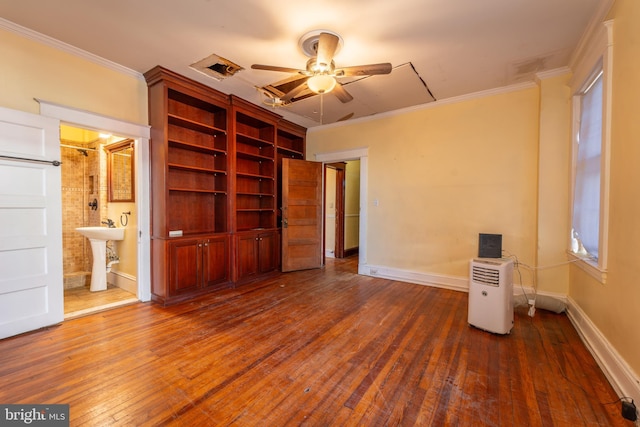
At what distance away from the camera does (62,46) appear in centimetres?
260

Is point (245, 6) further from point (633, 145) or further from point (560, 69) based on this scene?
point (560, 69)

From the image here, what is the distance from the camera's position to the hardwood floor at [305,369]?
5.00 feet

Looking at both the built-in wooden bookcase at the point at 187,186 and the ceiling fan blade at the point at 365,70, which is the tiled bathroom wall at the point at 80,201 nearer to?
Answer: the built-in wooden bookcase at the point at 187,186

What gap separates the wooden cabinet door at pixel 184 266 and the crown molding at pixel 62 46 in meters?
2.07

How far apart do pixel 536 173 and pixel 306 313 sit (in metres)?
3.27

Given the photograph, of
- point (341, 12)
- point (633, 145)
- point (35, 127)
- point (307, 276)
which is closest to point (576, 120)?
point (633, 145)

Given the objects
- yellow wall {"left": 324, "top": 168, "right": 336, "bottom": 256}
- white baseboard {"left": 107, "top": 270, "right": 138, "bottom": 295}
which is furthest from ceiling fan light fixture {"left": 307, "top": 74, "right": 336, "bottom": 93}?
yellow wall {"left": 324, "top": 168, "right": 336, "bottom": 256}

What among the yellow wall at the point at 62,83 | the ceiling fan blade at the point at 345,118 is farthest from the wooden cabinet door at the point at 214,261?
the ceiling fan blade at the point at 345,118

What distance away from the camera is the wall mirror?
3748mm

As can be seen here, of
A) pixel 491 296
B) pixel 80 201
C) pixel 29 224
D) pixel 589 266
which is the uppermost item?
pixel 80 201

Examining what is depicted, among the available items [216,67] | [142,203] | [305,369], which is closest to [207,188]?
[142,203]

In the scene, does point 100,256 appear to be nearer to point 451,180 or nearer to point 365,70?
point 365,70

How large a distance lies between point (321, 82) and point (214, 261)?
8.75 ft

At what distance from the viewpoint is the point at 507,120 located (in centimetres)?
346
